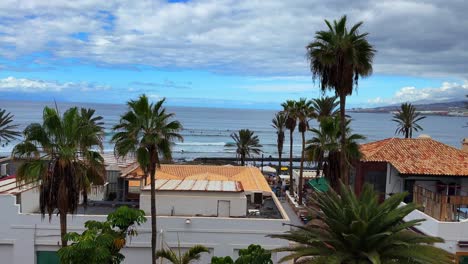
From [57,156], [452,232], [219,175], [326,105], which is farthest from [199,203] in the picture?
[326,105]

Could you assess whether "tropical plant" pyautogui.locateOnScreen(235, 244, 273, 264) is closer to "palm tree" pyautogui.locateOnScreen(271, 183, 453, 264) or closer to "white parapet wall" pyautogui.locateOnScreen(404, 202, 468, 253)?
"palm tree" pyautogui.locateOnScreen(271, 183, 453, 264)

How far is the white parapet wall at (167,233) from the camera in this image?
20.7m

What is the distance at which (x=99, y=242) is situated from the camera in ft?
48.4

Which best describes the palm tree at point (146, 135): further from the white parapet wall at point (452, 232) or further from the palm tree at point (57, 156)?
the white parapet wall at point (452, 232)

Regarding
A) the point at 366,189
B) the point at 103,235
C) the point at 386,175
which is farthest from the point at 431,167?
the point at 103,235

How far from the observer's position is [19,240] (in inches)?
818

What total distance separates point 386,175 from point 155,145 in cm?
1443

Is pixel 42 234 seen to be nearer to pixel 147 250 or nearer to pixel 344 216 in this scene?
pixel 147 250

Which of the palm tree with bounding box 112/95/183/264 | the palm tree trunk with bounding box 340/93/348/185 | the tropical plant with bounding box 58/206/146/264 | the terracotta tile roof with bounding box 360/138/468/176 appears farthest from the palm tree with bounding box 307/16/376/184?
the tropical plant with bounding box 58/206/146/264

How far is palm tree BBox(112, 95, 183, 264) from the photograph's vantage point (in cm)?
1845

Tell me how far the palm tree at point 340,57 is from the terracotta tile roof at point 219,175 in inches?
286

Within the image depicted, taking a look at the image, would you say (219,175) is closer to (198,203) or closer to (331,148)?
(331,148)

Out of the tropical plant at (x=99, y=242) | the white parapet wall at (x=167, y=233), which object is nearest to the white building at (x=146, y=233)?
the white parapet wall at (x=167, y=233)

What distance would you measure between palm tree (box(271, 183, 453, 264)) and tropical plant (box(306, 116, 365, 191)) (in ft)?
42.8
